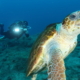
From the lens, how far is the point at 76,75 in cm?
333

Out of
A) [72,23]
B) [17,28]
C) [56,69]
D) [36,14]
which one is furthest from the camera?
[36,14]

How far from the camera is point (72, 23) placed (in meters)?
2.36

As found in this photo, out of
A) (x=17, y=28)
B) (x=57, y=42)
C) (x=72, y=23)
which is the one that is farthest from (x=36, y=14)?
(x=72, y=23)

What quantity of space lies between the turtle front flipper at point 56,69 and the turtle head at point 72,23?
1.72ft

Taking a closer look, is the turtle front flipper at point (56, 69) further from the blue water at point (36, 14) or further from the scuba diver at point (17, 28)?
the blue water at point (36, 14)

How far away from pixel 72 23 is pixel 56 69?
859mm

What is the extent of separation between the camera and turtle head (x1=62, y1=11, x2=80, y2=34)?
7.50 ft

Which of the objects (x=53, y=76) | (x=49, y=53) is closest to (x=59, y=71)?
(x=53, y=76)

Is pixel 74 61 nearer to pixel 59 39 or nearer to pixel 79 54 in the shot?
pixel 79 54

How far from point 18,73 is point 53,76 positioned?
1.88m

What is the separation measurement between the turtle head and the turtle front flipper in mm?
525

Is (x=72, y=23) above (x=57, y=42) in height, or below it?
above

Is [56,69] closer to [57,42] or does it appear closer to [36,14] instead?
[57,42]

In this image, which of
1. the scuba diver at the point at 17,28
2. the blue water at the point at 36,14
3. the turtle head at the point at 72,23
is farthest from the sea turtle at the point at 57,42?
the blue water at the point at 36,14
